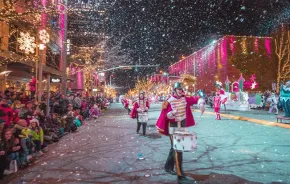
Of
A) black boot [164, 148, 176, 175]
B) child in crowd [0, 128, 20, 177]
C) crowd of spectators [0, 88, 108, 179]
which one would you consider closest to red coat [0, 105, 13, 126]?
crowd of spectators [0, 88, 108, 179]

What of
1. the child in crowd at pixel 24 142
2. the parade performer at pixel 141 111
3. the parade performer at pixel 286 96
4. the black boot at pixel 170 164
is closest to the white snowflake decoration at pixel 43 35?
the parade performer at pixel 141 111

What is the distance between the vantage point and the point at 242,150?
8.70 m

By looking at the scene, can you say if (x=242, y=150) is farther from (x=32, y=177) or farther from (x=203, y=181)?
(x=32, y=177)

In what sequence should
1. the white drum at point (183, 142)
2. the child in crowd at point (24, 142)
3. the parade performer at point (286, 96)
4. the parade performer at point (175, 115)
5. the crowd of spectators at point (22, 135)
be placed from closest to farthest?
the white drum at point (183, 142) < the parade performer at point (175, 115) < the crowd of spectators at point (22, 135) < the child in crowd at point (24, 142) < the parade performer at point (286, 96)

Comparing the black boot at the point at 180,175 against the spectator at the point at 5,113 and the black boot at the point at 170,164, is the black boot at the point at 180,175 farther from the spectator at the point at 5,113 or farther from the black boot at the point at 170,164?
the spectator at the point at 5,113

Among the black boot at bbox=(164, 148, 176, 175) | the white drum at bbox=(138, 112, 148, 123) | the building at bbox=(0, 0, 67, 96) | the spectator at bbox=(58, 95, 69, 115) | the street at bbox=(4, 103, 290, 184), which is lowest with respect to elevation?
the street at bbox=(4, 103, 290, 184)

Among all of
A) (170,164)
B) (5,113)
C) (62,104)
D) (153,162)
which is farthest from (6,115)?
(62,104)

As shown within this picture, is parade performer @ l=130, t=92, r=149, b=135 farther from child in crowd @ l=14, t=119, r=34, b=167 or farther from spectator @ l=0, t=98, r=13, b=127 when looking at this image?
spectator @ l=0, t=98, r=13, b=127

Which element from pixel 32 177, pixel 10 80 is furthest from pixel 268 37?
pixel 32 177

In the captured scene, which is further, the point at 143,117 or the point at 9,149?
the point at 143,117

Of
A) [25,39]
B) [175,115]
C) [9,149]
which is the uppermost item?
[25,39]

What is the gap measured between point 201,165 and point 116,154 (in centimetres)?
267

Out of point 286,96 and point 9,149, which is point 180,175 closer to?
point 9,149

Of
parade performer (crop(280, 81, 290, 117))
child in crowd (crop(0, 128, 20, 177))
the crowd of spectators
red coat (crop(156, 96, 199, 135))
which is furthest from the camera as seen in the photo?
parade performer (crop(280, 81, 290, 117))
